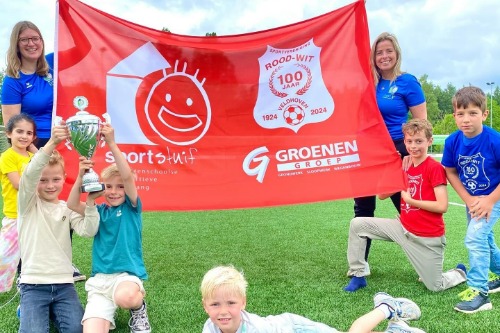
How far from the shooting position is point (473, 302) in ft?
12.2

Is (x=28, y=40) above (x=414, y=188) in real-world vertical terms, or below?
above

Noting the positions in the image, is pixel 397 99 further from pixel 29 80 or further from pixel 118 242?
pixel 29 80

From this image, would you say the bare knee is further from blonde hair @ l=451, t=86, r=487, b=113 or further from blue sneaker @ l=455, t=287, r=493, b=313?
blonde hair @ l=451, t=86, r=487, b=113

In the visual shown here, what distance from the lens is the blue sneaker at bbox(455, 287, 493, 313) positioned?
369cm

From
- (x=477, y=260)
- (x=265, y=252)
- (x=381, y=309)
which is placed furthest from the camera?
(x=265, y=252)

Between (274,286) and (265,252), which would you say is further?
(265,252)

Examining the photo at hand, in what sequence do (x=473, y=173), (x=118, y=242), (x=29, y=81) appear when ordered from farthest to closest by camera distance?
(x=29, y=81), (x=473, y=173), (x=118, y=242)

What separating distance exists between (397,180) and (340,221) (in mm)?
4355

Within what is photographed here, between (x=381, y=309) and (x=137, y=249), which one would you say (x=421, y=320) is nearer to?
(x=381, y=309)

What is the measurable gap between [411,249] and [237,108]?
6.71 ft

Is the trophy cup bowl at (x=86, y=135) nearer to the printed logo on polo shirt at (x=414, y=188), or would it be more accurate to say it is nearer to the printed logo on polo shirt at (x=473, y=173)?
the printed logo on polo shirt at (x=414, y=188)

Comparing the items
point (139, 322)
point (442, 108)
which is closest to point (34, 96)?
point (139, 322)

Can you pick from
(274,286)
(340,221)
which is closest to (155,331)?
(274,286)

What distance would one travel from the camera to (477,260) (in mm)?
3861
